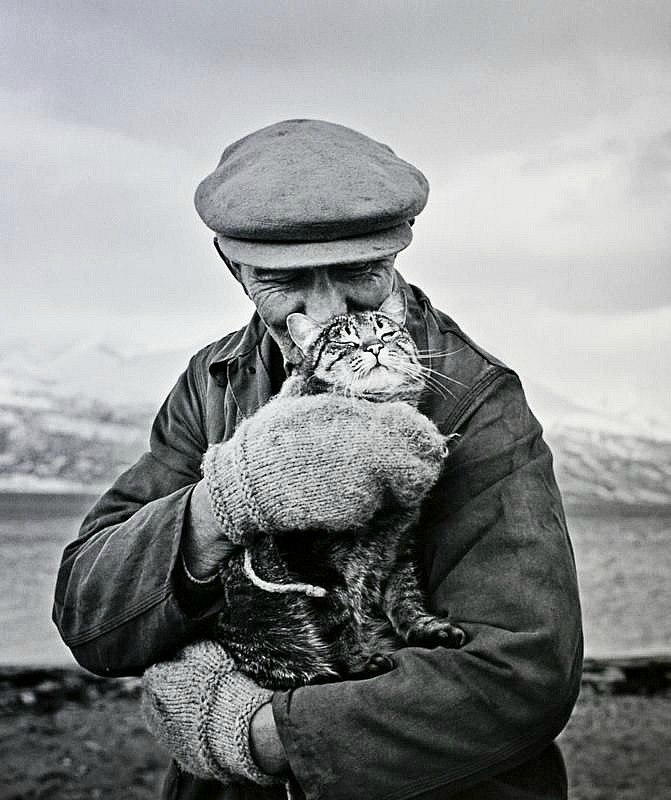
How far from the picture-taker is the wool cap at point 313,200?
1.59m

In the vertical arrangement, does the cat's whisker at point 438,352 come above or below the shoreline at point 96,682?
above

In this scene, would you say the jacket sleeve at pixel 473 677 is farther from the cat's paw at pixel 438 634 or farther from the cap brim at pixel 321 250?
the cap brim at pixel 321 250

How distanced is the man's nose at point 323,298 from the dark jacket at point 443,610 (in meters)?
0.20

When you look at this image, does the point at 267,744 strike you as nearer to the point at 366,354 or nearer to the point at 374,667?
the point at 374,667

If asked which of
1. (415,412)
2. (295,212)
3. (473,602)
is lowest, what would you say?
(473,602)

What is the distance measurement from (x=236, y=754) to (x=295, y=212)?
79 cm

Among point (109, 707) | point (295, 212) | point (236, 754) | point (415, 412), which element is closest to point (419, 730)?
point (236, 754)

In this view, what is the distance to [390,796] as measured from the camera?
156 centimetres

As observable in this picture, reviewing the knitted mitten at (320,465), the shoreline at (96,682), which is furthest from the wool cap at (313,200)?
the shoreline at (96,682)

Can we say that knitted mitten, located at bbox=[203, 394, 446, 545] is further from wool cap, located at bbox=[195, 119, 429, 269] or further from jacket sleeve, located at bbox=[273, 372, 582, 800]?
wool cap, located at bbox=[195, 119, 429, 269]

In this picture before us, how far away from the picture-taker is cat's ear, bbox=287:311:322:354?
164 centimetres

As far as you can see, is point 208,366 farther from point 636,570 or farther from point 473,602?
point 636,570

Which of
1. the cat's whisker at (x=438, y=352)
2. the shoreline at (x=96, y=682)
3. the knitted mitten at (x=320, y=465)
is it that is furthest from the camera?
the shoreline at (x=96, y=682)

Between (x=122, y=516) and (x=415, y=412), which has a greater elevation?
(x=415, y=412)
